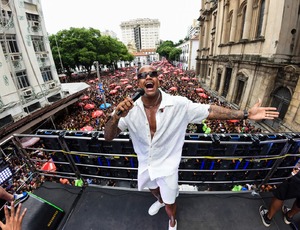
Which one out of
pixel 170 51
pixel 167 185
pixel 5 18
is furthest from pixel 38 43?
pixel 170 51

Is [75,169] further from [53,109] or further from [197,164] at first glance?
[53,109]

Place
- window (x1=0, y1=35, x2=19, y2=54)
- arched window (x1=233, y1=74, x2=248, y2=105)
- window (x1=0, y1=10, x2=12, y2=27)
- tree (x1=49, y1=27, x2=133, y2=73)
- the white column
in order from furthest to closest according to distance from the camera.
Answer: tree (x1=49, y1=27, x2=133, y2=73), arched window (x1=233, y1=74, x2=248, y2=105), the white column, window (x1=0, y1=35, x2=19, y2=54), window (x1=0, y1=10, x2=12, y2=27)

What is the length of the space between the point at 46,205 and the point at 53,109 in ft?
45.2

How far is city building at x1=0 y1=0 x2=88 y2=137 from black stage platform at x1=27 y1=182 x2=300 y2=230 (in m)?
9.66

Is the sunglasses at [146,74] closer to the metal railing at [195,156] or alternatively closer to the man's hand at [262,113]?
the metal railing at [195,156]

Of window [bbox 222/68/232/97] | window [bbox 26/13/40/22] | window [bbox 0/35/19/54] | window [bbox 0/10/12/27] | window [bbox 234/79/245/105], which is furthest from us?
window [bbox 222/68/232/97]

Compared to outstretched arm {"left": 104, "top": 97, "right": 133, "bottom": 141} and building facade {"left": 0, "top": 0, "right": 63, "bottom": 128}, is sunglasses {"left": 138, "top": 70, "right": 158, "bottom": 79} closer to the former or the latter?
outstretched arm {"left": 104, "top": 97, "right": 133, "bottom": 141}

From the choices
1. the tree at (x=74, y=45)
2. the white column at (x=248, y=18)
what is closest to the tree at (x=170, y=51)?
the tree at (x=74, y=45)

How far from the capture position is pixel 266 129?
38.0 feet

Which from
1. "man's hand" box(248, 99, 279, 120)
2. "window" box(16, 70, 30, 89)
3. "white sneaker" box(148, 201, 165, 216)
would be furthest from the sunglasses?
"window" box(16, 70, 30, 89)

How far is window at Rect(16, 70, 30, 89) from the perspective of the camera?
13703mm

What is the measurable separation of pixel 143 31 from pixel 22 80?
474 feet

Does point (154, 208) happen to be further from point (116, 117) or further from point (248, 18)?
point (248, 18)

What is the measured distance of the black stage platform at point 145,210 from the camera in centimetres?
243
